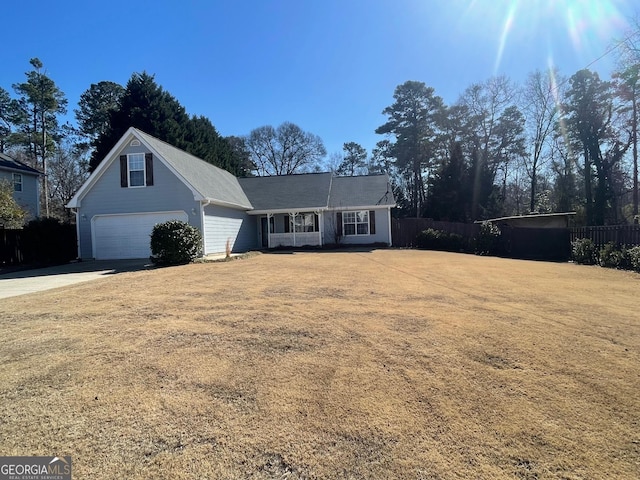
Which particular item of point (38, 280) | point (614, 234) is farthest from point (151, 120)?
point (614, 234)

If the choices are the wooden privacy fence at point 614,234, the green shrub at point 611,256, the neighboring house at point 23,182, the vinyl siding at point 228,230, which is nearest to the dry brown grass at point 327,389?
the green shrub at point 611,256

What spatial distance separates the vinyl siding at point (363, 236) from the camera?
75.2 ft

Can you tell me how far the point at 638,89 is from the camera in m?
24.3

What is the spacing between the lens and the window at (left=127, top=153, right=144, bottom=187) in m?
16.8

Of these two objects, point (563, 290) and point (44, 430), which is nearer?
point (44, 430)

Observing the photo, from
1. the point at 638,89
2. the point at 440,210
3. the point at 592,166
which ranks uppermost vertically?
the point at 638,89

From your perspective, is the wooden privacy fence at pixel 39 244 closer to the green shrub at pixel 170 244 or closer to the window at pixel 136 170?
the window at pixel 136 170

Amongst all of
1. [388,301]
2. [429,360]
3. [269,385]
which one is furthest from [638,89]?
[269,385]

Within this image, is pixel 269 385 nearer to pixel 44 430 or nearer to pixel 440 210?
pixel 44 430

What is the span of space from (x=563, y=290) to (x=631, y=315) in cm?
223

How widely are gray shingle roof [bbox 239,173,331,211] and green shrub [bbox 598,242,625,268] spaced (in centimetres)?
1363

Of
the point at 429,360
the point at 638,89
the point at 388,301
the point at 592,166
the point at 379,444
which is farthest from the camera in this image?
the point at 592,166

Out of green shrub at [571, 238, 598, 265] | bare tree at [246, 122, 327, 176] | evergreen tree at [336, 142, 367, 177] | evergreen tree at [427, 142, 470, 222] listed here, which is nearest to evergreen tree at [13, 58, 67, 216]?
bare tree at [246, 122, 327, 176]

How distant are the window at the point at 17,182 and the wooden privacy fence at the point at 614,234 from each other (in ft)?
113
